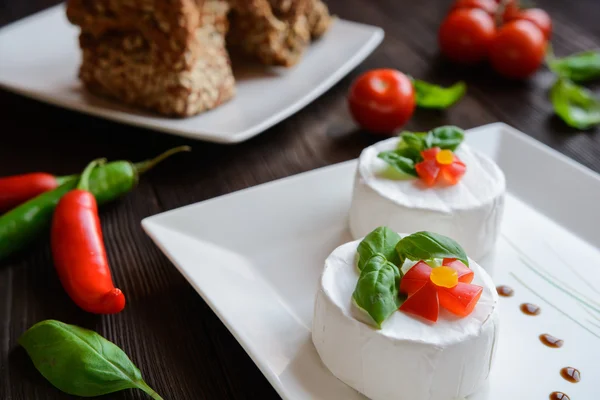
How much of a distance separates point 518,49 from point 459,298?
1.90 meters

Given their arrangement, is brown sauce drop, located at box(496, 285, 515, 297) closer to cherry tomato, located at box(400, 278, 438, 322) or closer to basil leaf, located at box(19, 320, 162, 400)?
cherry tomato, located at box(400, 278, 438, 322)

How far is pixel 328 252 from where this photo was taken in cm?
213

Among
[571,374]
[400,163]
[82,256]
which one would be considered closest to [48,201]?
[82,256]

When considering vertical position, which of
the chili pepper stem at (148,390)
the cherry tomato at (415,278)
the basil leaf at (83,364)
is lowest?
the chili pepper stem at (148,390)

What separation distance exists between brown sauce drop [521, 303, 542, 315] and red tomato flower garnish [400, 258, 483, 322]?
386mm

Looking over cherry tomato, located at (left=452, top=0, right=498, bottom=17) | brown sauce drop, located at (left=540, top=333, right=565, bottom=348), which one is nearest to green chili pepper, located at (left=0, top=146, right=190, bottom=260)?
brown sauce drop, located at (left=540, top=333, right=565, bottom=348)

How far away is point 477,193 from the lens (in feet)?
6.64

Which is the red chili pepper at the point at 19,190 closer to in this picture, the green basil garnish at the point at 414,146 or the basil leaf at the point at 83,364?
the basil leaf at the point at 83,364

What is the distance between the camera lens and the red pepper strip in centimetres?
181

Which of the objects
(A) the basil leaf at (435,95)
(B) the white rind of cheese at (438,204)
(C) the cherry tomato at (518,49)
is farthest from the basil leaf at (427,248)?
(C) the cherry tomato at (518,49)

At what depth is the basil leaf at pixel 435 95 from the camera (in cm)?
292

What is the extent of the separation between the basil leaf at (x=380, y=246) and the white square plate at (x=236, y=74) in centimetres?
90

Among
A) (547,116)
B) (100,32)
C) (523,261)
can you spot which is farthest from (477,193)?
(100,32)

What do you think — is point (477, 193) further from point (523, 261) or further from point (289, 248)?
point (289, 248)
